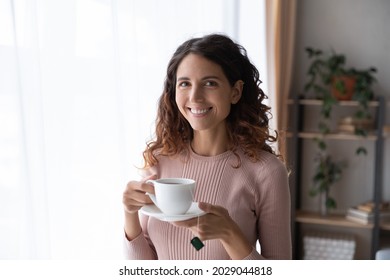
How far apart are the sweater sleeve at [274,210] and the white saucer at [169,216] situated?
0.66ft

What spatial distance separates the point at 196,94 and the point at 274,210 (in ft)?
1.07

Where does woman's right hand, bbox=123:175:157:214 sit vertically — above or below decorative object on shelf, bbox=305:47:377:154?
below

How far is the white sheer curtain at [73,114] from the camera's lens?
42.3 inches

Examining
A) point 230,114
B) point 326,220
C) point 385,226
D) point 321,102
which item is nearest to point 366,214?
point 385,226

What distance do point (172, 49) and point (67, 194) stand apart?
737 millimetres

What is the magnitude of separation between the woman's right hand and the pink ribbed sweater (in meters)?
0.17

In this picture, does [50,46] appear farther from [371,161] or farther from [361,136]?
[371,161]

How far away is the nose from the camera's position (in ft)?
3.47

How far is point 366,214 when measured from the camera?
308 centimetres

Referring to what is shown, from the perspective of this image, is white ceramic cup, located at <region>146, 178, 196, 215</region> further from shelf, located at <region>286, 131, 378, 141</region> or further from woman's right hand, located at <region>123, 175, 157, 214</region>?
shelf, located at <region>286, 131, 378, 141</region>

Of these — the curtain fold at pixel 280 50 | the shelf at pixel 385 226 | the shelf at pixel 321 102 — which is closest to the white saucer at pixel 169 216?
the curtain fold at pixel 280 50

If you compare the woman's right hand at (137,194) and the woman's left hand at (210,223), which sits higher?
the woman's right hand at (137,194)

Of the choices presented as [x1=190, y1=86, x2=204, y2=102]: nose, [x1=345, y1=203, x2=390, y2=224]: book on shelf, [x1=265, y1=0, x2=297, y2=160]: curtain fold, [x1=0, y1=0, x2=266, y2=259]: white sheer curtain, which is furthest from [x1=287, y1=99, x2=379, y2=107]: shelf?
[x1=190, y1=86, x2=204, y2=102]: nose

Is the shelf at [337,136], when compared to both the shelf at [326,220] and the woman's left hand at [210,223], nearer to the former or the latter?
the shelf at [326,220]
